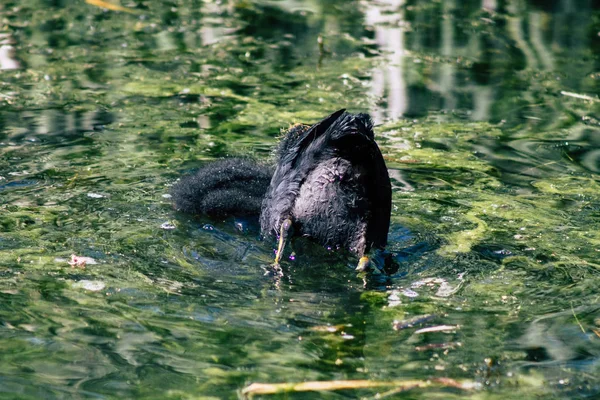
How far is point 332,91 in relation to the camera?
8.51 metres

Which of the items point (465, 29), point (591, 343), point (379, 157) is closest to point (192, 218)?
point (379, 157)

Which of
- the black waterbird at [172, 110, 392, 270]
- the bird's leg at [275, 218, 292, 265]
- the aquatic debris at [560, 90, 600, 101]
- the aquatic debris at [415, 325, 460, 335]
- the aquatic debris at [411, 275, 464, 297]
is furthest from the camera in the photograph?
the aquatic debris at [560, 90, 600, 101]

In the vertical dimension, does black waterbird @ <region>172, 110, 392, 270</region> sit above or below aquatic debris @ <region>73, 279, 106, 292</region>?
above

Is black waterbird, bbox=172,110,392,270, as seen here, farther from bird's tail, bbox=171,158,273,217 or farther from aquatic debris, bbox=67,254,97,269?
aquatic debris, bbox=67,254,97,269

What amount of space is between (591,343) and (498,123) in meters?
4.12

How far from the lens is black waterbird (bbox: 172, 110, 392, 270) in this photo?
4.73 m

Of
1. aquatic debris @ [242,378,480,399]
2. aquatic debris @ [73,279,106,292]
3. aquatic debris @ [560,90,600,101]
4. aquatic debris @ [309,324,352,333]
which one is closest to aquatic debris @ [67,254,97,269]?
aquatic debris @ [73,279,106,292]

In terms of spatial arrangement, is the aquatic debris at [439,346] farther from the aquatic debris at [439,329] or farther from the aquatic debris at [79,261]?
the aquatic debris at [79,261]

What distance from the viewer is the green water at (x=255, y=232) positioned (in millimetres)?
3723

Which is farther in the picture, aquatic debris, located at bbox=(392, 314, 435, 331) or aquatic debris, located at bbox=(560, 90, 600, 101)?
aquatic debris, located at bbox=(560, 90, 600, 101)

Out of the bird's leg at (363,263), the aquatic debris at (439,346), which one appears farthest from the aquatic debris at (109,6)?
the aquatic debris at (439,346)

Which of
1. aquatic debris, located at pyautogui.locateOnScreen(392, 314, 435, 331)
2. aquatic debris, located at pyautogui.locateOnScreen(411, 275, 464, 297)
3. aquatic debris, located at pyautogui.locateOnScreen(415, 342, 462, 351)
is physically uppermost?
aquatic debris, located at pyautogui.locateOnScreen(415, 342, 462, 351)

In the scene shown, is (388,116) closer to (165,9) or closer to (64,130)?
(64,130)

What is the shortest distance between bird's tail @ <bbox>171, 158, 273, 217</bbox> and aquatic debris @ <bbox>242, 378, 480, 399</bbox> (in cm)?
235
